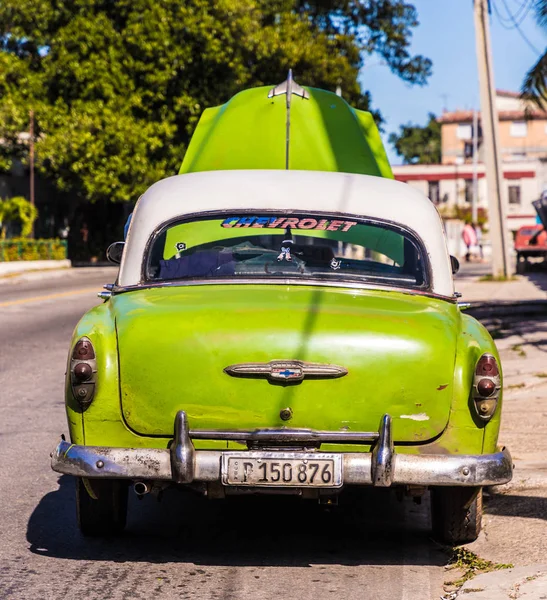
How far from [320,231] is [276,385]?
183 cm

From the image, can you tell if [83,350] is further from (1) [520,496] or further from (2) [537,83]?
(2) [537,83]

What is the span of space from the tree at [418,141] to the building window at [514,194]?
91.6 ft

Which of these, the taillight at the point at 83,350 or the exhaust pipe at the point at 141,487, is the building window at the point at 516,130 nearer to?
the taillight at the point at 83,350

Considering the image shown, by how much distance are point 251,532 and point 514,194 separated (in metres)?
82.0

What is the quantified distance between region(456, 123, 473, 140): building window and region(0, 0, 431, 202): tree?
59277 millimetres

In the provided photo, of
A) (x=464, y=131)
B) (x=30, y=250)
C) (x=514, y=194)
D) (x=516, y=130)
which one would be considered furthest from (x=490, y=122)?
(x=464, y=131)

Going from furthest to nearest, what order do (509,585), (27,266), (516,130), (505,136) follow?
1. (505,136)
2. (516,130)
3. (27,266)
4. (509,585)

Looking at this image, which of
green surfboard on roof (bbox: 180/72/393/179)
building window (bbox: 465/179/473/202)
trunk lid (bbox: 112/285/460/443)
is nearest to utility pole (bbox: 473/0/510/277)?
green surfboard on roof (bbox: 180/72/393/179)

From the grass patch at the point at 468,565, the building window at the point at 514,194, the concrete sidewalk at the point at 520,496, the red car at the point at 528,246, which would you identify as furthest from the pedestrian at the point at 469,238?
the grass patch at the point at 468,565

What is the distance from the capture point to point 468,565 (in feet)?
17.9

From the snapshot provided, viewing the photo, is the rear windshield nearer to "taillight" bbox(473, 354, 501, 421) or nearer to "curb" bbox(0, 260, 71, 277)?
"taillight" bbox(473, 354, 501, 421)

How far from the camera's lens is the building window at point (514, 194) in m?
85.2

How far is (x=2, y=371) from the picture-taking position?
12.3m

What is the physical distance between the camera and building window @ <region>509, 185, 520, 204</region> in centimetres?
8525
